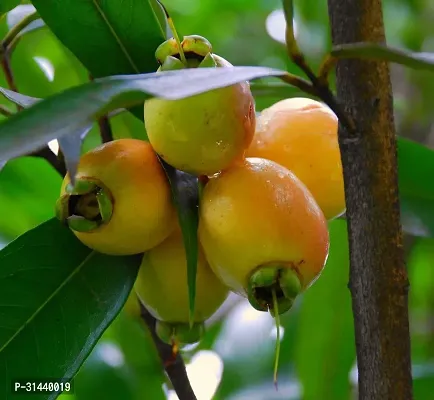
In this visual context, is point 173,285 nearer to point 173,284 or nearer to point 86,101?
point 173,284

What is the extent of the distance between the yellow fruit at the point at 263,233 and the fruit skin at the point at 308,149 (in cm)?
7

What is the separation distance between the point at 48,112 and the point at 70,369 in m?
0.27

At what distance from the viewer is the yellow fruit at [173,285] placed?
603mm

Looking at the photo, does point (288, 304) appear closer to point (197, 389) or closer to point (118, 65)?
point (118, 65)

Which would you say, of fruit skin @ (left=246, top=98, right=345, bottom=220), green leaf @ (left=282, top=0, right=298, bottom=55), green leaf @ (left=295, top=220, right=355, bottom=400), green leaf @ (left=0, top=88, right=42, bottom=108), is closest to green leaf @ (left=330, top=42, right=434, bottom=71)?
green leaf @ (left=282, top=0, right=298, bottom=55)

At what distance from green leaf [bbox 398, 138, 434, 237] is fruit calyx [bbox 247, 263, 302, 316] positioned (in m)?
0.29

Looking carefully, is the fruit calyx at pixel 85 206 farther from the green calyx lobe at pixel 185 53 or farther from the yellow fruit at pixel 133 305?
the yellow fruit at pixel 133 305

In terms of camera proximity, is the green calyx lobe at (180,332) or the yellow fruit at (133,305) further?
the yellow fruit at (133,305)

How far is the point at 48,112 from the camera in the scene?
0.40 meters

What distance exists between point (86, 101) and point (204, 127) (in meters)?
0.12

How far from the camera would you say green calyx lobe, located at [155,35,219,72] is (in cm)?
54

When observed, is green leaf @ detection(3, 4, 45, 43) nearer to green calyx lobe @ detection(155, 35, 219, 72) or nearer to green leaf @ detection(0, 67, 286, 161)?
green calyx lobe @ detection(155, 35, 219, 72)

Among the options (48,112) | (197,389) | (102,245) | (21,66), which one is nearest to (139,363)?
(197,389)

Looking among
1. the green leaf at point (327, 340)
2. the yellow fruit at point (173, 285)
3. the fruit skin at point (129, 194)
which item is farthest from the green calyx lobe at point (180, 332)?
the green leaf at point (327, 340)
